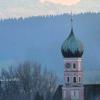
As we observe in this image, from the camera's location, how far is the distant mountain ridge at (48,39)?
196 feet

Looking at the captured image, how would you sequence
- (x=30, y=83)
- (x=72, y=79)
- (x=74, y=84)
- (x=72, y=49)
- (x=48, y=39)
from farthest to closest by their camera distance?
(x=48, y=39) < (x=30, y=83) < (x=72, y=49) < (x=74, y=84) < (x=72, y=79)

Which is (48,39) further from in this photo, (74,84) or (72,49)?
(74,84)

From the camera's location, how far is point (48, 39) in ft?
221

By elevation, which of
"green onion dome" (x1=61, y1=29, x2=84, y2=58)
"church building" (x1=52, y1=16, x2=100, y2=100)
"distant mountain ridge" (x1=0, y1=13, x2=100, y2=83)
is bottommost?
"church building" (x1=52, y1=16, x2=100, y2=100)

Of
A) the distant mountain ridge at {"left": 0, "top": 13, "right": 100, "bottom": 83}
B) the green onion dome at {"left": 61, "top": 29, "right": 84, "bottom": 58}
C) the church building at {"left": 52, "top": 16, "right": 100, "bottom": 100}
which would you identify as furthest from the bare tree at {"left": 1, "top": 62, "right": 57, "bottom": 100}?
the distant mountain ridge at {"left": 0, "top": 13, "right": 100, "bottom": 83}

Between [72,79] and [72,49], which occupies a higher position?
[72,49]

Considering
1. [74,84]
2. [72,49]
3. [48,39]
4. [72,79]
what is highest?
[48,39]

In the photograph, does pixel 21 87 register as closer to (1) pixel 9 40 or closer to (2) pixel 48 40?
(2) pixel 48 40

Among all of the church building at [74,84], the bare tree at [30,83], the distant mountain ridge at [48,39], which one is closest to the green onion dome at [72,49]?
the church building at [74,84]

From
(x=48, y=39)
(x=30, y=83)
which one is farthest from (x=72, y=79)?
(x=48, y=39)

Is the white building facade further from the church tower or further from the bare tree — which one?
the bare tree

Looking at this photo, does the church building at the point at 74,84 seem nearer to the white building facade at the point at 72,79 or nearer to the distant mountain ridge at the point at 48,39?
the white building facade at the point at 72,79

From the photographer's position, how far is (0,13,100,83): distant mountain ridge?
196ft

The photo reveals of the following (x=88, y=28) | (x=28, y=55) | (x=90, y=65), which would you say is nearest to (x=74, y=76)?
(x=90, y=65)
